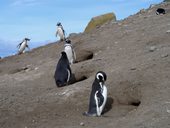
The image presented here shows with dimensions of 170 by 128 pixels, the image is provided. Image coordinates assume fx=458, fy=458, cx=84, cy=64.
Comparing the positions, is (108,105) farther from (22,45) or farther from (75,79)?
(22,45)

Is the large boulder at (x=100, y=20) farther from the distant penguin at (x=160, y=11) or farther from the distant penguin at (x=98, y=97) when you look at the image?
the distant penguin at (x=98, y=97)

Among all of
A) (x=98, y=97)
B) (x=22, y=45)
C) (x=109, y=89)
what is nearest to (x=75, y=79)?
(x=109, y=89)

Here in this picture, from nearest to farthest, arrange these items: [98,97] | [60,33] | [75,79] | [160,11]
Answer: [98,97] < [75,79] < [160,11] < [60,33]

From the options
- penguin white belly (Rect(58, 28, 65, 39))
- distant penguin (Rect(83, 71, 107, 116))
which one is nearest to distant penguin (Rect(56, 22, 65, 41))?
penguin white belly (Rect(58, 28, 65, 39))

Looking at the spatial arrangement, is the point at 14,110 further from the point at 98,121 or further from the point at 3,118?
the point at 98,121

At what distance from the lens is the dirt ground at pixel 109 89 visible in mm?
8403

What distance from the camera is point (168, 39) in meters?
12.7

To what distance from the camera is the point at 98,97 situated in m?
9.23

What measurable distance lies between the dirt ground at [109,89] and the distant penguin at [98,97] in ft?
0.61

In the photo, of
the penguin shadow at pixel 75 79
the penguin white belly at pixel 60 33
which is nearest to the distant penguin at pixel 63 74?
the penguin shadow at pixel 75 79

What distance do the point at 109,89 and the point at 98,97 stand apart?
0.53 m

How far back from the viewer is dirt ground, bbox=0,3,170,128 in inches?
331

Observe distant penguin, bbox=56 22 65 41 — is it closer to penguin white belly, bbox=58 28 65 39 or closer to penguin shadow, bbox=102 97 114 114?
penguin white belly, bbox=58 28 65 39

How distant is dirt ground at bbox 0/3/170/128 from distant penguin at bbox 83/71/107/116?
19cm
